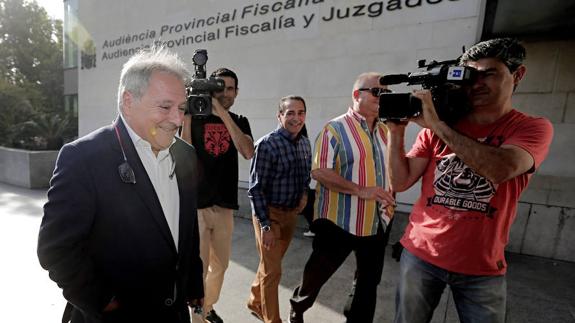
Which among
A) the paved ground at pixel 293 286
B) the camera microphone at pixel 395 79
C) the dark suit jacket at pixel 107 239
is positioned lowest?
the paved ground at pixel 293 286

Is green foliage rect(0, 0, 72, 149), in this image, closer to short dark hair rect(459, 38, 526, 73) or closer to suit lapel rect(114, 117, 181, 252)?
suit lapel rect(114, 117, 181, 252)

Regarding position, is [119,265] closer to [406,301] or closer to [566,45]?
[406,301]

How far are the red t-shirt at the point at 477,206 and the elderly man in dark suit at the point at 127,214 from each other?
1.28 m

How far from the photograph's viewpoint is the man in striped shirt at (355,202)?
221 centimetres

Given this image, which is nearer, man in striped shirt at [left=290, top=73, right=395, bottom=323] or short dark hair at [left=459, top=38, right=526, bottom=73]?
short dark hair at [left=459, top=38, right=526, bottom=73]

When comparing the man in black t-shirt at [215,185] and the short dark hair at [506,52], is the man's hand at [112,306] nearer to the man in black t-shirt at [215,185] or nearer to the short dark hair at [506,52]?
the man in black t-shirt at [215,185]

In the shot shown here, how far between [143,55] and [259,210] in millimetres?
1385

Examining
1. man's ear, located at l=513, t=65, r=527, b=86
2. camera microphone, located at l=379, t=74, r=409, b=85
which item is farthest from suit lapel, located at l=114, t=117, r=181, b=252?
man's ear, located at l=513, t=65, r=527, b=86

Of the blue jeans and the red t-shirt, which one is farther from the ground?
the red t-shirt

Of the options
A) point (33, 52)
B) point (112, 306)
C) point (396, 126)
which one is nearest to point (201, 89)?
point (396, 126)

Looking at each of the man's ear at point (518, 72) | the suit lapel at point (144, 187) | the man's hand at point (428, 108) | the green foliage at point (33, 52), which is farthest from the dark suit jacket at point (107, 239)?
the green foliage at point (33, 52)

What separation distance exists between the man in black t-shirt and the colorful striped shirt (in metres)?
0.68

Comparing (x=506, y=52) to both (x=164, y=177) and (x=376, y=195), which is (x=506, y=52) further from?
(x=164, y=177)

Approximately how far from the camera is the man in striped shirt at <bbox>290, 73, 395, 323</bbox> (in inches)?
87.0
